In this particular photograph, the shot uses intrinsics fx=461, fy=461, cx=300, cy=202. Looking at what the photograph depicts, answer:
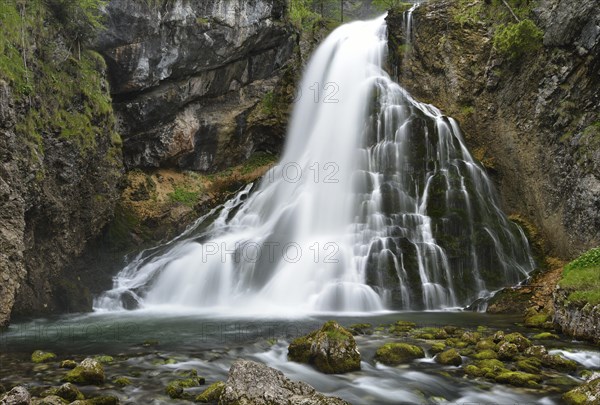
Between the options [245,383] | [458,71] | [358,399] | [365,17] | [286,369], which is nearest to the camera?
[245,383]

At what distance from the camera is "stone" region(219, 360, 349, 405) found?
6000mm

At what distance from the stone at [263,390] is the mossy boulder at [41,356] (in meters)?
4.52

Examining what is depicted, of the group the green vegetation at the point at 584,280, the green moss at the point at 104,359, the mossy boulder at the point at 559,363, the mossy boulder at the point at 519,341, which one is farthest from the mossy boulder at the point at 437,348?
the green moss at the point at 104,359

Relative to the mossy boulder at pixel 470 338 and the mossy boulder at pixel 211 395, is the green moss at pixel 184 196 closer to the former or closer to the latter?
the mossy boulder at pixel 470 338

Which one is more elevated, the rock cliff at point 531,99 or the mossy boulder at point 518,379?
the rock cliff at point 531,99

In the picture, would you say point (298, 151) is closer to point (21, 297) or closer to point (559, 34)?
point (559, 34)

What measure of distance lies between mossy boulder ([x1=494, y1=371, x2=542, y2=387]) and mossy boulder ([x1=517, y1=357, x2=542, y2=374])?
0.26 meters

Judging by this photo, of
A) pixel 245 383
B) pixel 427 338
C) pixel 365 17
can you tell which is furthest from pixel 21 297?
pixel 365 17

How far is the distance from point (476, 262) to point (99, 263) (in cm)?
1391

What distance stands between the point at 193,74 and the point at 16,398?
2023cm

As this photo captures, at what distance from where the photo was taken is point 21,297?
13484 mm

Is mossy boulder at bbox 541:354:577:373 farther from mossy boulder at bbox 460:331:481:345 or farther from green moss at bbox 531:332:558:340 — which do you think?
green moss at bbox 531:332:558:340

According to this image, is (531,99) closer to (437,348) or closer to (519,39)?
(519,39)

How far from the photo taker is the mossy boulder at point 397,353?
8.77 metres
